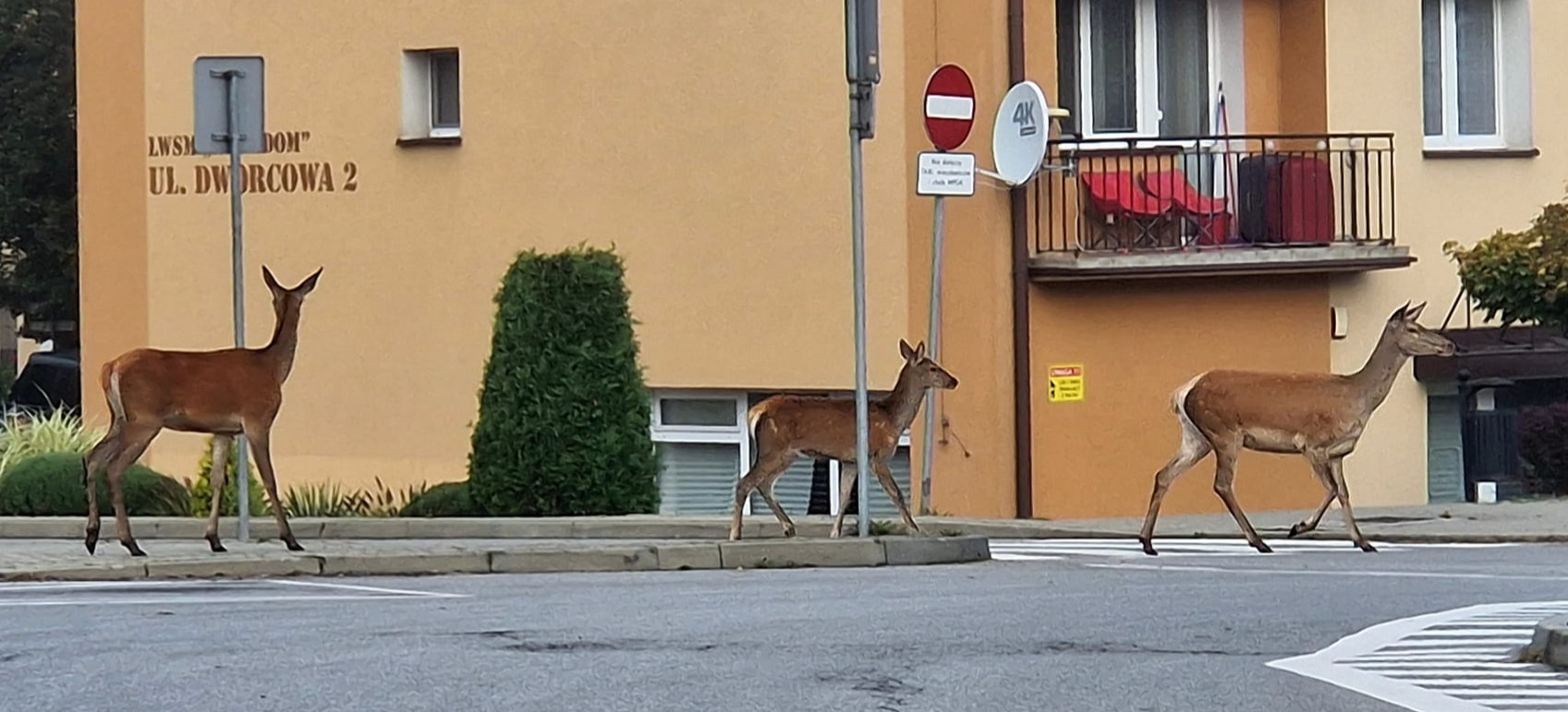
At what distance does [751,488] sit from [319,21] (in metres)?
10.2

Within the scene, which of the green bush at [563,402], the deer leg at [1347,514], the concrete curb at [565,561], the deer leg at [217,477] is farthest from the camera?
the green bush at [563,402]

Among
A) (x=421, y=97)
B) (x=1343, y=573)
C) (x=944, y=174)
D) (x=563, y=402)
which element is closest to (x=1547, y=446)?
(x=944, y=174)

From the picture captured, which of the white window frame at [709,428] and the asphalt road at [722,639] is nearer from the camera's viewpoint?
the asphalt road at [722,639]

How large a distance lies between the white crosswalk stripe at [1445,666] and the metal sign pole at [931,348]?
27.9 ft

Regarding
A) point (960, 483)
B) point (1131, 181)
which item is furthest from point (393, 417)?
point (1131, 181)

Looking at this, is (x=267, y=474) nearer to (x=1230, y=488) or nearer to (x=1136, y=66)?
(x=1230, y=488)

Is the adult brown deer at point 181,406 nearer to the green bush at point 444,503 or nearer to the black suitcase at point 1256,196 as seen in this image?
the green bush at point 444,503

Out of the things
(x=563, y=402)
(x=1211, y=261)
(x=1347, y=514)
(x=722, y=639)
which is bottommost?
(x=722, y=639)

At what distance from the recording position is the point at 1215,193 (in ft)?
79.2

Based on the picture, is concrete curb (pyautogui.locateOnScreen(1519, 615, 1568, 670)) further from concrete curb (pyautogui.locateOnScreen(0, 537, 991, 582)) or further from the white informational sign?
the white informational sign

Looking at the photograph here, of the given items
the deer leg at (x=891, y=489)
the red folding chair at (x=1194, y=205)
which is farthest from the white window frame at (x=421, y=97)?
the deer leg at (x=891, y=489)

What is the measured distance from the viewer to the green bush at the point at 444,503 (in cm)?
2081

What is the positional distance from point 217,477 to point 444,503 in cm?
413

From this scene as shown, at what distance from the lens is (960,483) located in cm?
2333
